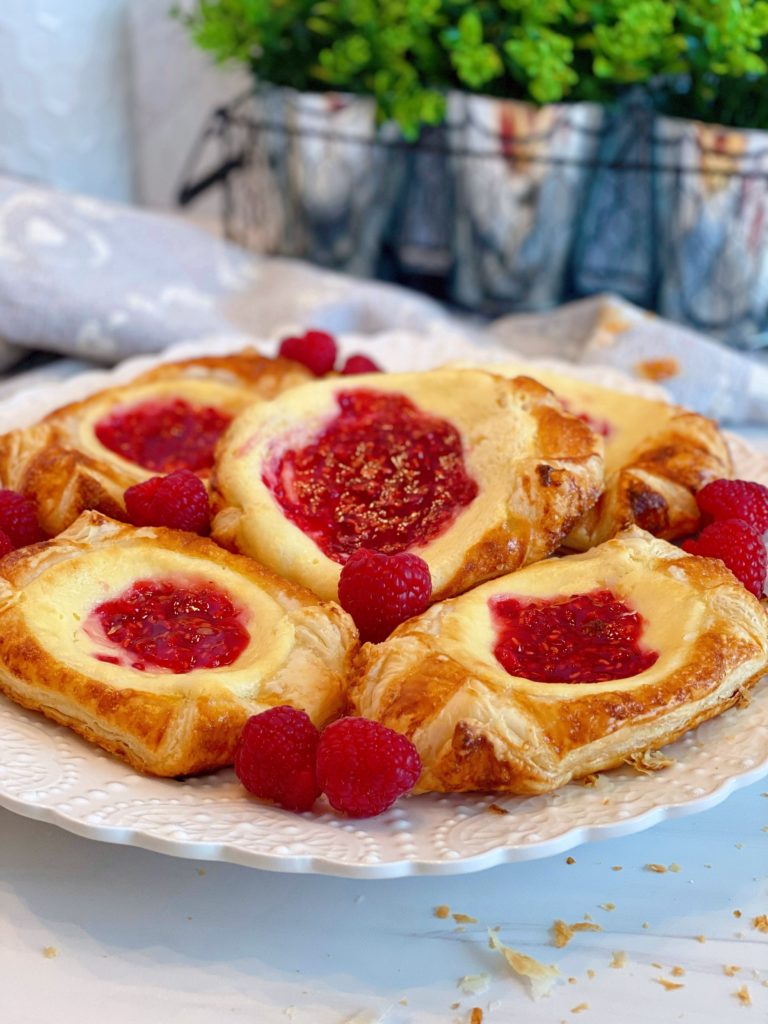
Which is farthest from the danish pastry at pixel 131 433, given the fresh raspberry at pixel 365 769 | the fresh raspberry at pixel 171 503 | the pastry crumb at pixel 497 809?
the pastry crumb at pixel 497 809

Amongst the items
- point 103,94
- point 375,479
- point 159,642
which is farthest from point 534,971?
point 103,94

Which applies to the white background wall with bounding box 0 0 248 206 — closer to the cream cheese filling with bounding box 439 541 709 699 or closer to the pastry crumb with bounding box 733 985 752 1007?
the cream cheese filling with bounding box 439 541 709 699

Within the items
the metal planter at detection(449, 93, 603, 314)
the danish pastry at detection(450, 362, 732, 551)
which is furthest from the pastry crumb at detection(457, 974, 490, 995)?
the metal planter at detection(449, 93, 603, 314)

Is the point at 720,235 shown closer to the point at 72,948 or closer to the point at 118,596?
the point at 118,596

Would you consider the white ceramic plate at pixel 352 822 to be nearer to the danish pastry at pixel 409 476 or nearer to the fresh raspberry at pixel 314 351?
the danish pastry at pixel 409 476

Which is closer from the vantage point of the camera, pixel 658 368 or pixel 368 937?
pixel 368 937

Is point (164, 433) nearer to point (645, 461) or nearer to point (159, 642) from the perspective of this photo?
point (159, 642)

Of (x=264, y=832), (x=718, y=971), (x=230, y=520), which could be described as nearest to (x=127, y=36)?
(x=230, y=520)
